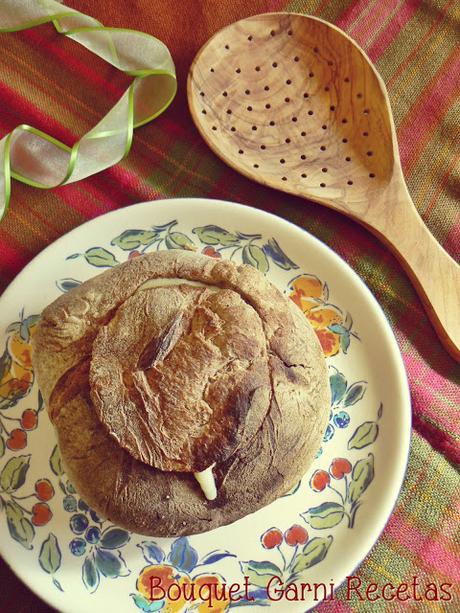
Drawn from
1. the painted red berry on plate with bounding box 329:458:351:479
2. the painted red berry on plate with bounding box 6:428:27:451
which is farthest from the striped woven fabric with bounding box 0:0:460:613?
the painted red berry on plate with bounding box 6:428:27:451

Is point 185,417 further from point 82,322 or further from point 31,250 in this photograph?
point 31,250

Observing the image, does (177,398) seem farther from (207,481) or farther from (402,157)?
(402,157)

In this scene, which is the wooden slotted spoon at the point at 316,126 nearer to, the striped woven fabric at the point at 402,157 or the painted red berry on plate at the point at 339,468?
the striped woven fabric at the point at 402,157

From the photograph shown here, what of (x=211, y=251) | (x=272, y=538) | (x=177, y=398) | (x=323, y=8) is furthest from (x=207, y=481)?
(x=323, y=8)

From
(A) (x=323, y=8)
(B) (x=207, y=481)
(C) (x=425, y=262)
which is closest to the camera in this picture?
(B) (x=207, y=481)

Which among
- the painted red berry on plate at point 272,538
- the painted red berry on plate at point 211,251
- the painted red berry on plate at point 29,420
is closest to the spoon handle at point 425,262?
the painted red berry on plate at point 211,251

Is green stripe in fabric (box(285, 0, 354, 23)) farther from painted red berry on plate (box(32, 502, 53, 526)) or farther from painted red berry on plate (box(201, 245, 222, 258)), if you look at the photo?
painted red berry on plate (box(32, 502, 53, 526))
